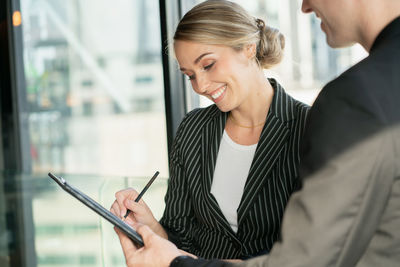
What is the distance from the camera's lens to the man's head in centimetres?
93

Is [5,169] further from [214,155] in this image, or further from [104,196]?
[214,155]

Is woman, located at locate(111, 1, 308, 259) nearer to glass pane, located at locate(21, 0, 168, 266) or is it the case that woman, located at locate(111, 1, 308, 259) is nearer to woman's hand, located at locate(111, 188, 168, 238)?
woman's hand, located at locate(111, 188, 168, 238)

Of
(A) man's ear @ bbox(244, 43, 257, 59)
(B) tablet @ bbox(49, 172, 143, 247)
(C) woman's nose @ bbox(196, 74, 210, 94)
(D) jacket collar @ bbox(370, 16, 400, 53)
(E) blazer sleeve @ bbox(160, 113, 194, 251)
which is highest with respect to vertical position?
(A) man's ear @ bbox(244, 43, 257, 59)

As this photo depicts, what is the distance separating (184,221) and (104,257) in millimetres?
1010

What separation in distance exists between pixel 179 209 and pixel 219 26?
672 mm

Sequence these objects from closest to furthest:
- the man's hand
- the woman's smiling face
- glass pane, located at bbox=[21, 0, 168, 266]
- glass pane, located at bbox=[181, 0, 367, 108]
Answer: the man's hand, the woman's smiling face, glass pane, located at bbox=[181, 0, 367, 108], glass pane, located at bbox=[21, 0, 168, 266]

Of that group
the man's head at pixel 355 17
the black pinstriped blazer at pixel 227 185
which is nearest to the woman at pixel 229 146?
the black pinstriped blazer at pixel 227 185

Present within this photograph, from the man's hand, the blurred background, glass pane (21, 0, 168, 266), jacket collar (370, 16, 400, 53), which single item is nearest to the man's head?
jacket collar (370, 16, 400, 53)

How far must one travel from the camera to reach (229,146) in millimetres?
1843

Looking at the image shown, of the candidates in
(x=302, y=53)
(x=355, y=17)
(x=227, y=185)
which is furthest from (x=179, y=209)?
(x=355, y=17)

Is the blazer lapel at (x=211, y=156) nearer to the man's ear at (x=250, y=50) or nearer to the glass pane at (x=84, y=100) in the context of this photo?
the man's ear at (x=250, y=50)

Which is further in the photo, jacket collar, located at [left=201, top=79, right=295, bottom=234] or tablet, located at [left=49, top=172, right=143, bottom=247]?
jacket collar, located at [left=201, top=79, right=295, bottom=234]

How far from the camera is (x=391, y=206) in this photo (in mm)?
837

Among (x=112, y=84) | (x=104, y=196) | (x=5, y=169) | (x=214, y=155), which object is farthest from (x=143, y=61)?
(x=214, y=155)
